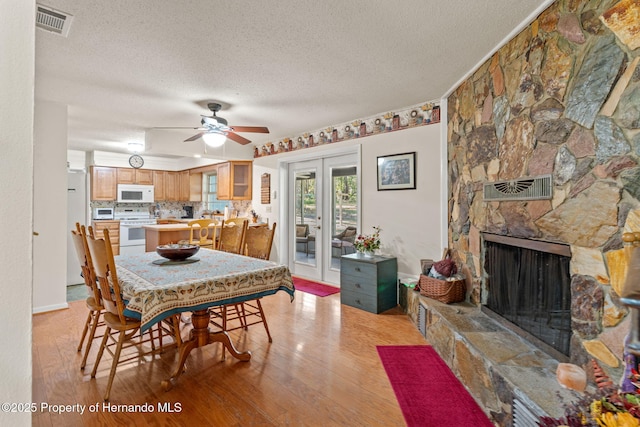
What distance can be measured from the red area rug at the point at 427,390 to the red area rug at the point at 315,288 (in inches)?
66.9

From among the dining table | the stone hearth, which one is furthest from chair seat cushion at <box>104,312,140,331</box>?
the stone hearth

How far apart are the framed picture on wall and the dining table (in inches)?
79.8

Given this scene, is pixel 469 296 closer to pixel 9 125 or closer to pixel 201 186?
pixel 9 125

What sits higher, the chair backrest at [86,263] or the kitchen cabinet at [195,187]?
the kitchen cabinet at [195,187]

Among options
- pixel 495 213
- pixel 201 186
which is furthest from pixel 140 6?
pixel 201 186

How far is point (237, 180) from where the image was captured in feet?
19.8

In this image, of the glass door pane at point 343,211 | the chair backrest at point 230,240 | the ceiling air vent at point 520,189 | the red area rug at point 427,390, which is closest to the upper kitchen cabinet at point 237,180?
the glass door pane at point 343,211

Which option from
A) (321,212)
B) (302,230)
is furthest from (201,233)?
(321,212)

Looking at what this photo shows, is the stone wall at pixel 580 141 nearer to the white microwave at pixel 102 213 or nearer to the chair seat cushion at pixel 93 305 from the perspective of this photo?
the chair seat cushion at pixel 93 305

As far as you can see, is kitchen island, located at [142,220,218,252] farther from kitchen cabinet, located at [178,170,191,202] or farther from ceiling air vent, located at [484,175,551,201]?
ceiling air vent, located at [484,175,551,201]

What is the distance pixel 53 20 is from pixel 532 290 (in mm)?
3434

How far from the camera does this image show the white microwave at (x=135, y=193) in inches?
266

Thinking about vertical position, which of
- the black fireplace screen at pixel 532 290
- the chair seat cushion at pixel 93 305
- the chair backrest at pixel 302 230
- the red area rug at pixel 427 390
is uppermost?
the chair backrest at pixel 302 230

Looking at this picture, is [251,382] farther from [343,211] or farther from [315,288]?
[343,211]
